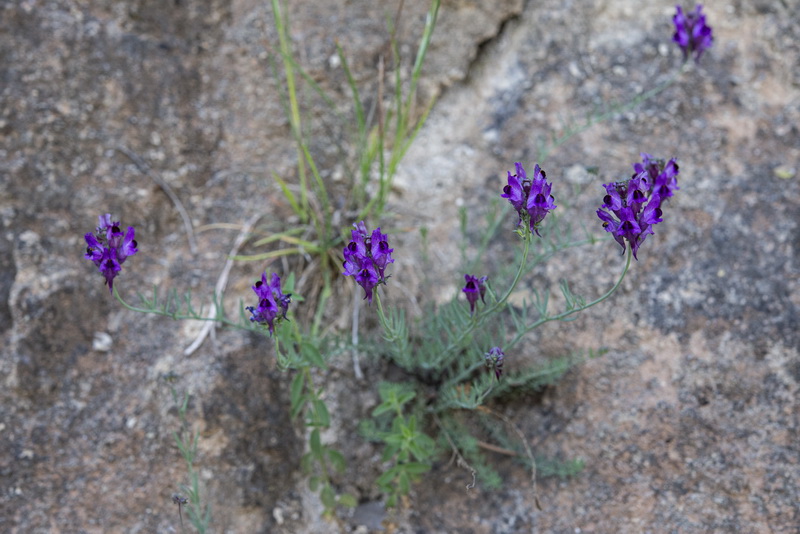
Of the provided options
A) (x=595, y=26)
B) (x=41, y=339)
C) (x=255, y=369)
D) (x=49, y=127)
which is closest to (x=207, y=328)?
(x=255, y=369)

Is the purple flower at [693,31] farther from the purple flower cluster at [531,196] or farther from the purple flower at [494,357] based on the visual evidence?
the purple flower at [494,357]

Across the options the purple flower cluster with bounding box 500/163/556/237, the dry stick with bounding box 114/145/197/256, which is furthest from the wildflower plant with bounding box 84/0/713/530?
the dry stick with bounding box 114/145/197/256

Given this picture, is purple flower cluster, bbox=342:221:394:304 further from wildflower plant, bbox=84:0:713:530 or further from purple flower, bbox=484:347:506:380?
purple flower, bbox=484:347:506:380

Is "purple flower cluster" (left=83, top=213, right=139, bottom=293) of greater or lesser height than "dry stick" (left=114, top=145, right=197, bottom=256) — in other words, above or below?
below

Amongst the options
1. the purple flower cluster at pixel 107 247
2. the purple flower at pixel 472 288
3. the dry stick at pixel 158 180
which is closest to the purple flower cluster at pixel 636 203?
the purple flower at pixel 472 288

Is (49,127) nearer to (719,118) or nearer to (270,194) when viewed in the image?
(270,194)

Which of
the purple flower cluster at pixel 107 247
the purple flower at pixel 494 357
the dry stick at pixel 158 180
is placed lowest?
the purple flower at pixel 494 357
